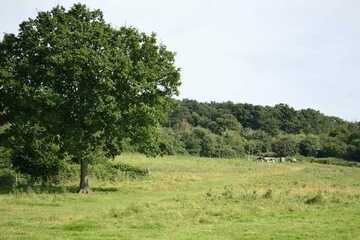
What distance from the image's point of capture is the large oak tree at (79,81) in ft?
132

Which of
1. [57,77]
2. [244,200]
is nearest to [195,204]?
[244,200]

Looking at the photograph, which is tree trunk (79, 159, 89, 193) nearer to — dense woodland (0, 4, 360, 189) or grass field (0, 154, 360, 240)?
dense woodland (0, 4, 360, 189)

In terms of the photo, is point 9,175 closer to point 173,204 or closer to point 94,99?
point 94,99

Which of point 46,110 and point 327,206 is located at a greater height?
point 46,110

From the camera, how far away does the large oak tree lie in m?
40.2

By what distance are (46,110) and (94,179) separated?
1255 centimetres

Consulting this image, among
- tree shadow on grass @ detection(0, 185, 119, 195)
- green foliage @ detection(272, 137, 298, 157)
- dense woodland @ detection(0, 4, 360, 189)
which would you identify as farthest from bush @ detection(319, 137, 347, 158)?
tree shadow on grass @ detection(0, 185, 119, 195)

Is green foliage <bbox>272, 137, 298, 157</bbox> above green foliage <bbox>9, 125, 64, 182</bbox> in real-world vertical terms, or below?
above

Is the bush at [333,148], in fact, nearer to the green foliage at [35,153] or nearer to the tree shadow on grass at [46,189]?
the tree shadow on grass at [46,189]

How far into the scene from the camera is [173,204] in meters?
33.7

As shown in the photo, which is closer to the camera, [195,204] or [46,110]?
[195,204]

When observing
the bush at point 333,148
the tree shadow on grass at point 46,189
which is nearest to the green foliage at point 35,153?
the tree shadow on grass at point 46,189

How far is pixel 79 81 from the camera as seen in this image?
41.1 m

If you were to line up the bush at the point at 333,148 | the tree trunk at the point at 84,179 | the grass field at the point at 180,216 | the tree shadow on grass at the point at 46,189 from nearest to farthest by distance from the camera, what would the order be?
1. the grass field at the point at 180,216
2. the tree shadow on grass at the point at 46,189
3. the tree trunk at the point at 84,179
4. the bush at the point at 333,148
